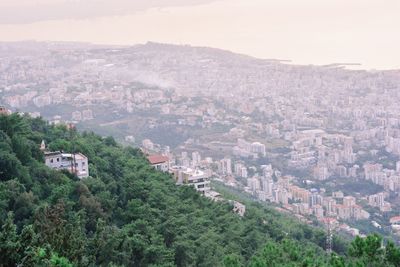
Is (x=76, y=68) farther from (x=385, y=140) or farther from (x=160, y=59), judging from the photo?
(x=385, y=140)

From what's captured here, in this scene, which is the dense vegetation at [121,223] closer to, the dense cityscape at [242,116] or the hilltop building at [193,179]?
the hilltop building at [193,179]

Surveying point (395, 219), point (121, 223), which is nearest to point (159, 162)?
point (121, 223)

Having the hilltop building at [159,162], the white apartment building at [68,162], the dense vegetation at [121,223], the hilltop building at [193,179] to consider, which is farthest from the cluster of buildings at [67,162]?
the hilltop building at [159,162]

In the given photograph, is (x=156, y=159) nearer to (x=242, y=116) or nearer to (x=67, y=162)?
(x=67, y=162)

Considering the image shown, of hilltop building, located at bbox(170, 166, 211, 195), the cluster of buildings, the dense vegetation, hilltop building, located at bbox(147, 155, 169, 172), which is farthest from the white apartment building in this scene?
hilltop building, located at bbox(147, 155, 169, 172)

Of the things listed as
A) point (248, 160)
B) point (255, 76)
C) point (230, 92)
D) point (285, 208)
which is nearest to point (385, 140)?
point (248, 160)

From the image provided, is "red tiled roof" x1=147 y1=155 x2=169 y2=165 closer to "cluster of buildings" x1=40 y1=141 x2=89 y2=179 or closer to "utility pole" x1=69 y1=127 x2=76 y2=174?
"utility pole" x1=69 y1=127 x2=76 y2=174
